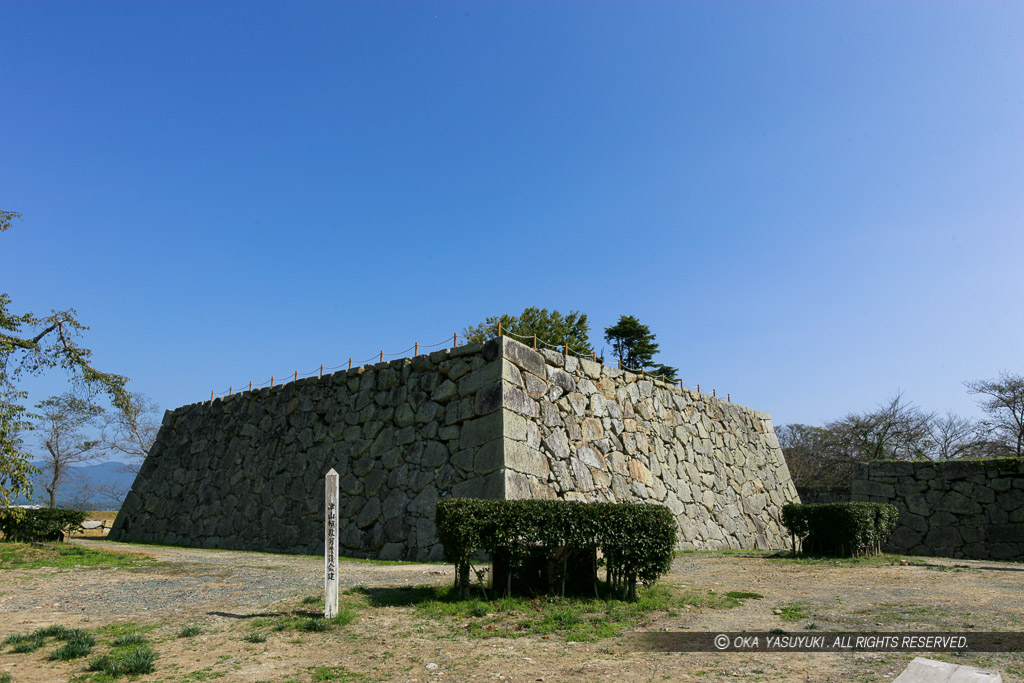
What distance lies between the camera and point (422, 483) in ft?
48.9

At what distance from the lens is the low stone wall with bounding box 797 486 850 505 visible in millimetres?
23281

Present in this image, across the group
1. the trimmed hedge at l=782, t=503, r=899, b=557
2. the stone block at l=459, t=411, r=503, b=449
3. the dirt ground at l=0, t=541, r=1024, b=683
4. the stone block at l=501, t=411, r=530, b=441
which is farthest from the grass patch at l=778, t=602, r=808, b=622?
the stone block at l=459, t=411, r=503, b=449

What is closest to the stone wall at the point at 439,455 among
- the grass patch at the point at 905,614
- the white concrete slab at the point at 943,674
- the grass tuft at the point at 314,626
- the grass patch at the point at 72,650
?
the grass tuft at the point at 314,626

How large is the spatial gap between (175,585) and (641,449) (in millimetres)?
12181

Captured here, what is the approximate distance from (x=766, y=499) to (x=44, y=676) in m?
21.6

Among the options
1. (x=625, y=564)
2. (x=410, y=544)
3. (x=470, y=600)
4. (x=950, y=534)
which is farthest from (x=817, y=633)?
(x=950, y=534)

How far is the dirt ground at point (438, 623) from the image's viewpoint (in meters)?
5.22

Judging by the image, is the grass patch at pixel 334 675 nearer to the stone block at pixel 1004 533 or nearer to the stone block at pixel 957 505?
the stone block at pixel 1004 533

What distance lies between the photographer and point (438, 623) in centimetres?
697

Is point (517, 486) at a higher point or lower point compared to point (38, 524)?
higher

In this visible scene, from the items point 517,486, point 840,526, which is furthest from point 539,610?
Result: point 840,526

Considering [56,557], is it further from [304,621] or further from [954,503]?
[954,503]

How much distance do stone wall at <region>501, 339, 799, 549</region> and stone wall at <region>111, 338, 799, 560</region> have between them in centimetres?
5

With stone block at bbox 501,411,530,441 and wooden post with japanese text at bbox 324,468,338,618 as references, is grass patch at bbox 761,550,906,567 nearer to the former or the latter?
stone block at bbox 501,411,530,441
